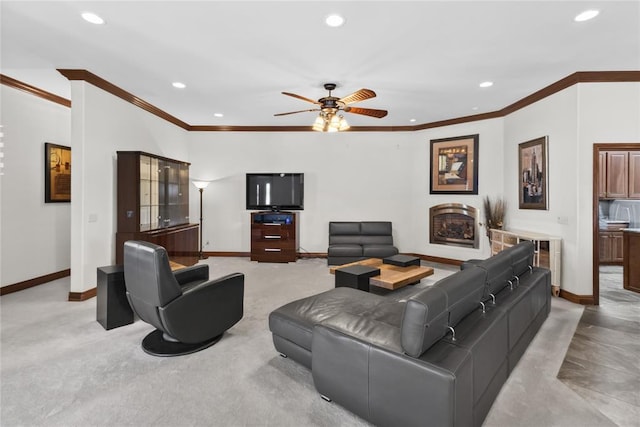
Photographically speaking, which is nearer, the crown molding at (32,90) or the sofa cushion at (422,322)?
the sofa cushion at (422,322)

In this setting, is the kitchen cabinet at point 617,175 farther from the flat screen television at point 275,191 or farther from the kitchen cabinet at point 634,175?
the flat screen television at point 275,191

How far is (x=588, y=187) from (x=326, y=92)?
3617 mm

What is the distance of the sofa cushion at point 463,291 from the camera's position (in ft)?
5.89

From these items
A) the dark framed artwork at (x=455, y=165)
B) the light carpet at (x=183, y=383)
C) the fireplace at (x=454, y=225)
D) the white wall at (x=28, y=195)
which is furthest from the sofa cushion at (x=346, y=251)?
the white wall at (x=28, y=195)

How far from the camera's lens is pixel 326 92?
15.4 feet

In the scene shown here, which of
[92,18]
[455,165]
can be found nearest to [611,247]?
[455,165]

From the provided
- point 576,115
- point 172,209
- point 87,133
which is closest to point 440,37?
point 576,115

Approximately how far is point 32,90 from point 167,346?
4.32m

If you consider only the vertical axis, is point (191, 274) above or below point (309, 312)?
above

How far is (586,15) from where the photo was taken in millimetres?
2723

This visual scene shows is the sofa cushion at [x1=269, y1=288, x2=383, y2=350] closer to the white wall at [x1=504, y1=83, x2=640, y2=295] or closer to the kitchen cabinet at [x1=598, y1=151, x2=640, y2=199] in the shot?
the white wall at [x1=504, y1=83, x2=640, y2=295]

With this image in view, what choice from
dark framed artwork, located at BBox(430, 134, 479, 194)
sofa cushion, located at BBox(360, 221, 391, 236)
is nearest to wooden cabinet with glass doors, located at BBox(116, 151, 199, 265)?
sofa cushion, located at BBox(360, 221, 391, 236)

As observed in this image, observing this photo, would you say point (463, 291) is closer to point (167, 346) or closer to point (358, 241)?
point (167, 346)

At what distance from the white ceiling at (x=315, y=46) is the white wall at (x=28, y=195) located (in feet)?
1.30
